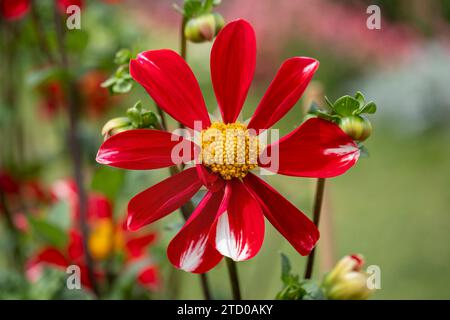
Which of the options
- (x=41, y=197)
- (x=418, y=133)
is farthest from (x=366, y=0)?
(x=41, y=197)

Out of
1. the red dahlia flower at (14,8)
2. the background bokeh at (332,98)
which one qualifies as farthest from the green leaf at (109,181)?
the red dahlia flower at (14,8)

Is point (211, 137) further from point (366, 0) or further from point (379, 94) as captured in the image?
point (366, 0)

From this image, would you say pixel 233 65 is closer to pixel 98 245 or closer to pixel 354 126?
pixel 354 126

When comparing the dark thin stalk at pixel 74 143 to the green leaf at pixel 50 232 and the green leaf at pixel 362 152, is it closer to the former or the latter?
the green leaf at pixel 50 232

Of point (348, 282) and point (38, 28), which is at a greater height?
point (38, 28)

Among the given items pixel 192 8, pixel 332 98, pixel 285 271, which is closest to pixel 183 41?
pixel 192 8
